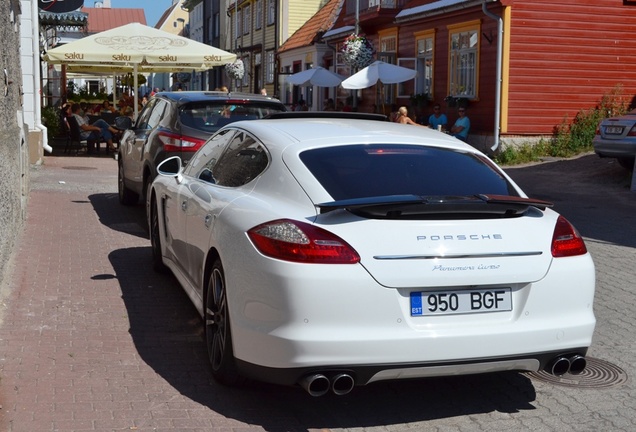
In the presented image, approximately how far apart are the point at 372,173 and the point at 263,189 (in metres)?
0.63

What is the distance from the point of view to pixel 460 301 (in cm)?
440

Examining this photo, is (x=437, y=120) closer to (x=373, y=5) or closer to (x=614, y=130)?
(x=614, y=130)

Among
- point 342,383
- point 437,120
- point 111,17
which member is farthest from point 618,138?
point 111,17

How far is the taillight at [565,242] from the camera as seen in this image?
15.3 ft

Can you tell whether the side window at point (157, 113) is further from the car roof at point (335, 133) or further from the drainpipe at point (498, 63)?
the drainpipe at point (498, 63)

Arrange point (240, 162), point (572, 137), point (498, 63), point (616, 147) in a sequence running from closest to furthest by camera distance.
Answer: point (240, 162) < point (616, 147) < point (498, 63) < point (572, 137)

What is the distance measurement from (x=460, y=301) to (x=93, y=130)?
1847 centimetres

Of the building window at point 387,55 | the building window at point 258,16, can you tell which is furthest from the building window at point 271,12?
the building window at point 387,55

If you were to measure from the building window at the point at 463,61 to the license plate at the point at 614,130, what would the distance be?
18.8 feet

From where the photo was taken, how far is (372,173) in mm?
4988

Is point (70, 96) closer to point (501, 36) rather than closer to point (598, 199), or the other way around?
point (501, 36)

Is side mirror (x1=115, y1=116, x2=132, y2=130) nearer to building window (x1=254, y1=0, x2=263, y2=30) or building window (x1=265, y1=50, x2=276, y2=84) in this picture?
building window (x1=265, y1=50, x2=276, y2=84)

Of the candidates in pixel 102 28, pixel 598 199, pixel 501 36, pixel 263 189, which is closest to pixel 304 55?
pixel 501 36

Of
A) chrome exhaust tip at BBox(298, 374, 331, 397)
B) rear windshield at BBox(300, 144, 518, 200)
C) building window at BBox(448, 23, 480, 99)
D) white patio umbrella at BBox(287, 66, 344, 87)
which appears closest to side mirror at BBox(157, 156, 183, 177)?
rear windshield at BBox(300, 144, 518, 200)
